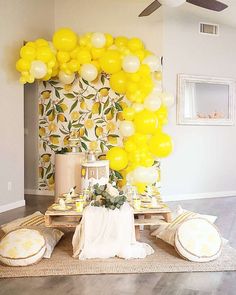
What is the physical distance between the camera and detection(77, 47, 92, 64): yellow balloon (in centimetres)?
486

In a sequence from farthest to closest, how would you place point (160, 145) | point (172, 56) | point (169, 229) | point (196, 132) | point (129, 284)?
point (196, 132)
point (172, 56)
point (160, 145)
point (169, 229)
point (129, 284)

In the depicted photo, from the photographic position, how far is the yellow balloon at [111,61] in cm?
475

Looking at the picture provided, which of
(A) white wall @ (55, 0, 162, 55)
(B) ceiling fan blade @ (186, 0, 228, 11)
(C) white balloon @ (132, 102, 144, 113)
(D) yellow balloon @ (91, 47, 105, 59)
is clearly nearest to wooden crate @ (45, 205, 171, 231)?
(C) white balloon @ (132, 102, 144, 113)

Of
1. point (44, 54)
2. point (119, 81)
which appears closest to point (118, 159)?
point (119, 81)

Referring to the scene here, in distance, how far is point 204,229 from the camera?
2926 mm

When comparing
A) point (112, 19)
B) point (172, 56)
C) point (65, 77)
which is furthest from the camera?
point (112, 19)

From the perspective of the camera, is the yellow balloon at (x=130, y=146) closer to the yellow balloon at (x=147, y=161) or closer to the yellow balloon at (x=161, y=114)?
the yellow balloon at (x=147, y=161)

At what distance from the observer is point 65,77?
520cm

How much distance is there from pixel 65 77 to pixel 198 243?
3.22 m

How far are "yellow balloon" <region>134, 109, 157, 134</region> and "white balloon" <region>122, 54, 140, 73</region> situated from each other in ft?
1.76

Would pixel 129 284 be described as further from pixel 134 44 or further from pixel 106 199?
pixel 134 44

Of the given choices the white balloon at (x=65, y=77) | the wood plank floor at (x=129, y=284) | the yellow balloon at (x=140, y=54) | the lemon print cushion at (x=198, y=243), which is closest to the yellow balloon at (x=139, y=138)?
the yellow balloon at (x=140, y=54)

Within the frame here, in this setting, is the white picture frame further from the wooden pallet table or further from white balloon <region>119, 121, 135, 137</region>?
the wooden pallet table

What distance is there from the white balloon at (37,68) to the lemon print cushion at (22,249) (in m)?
2.40
